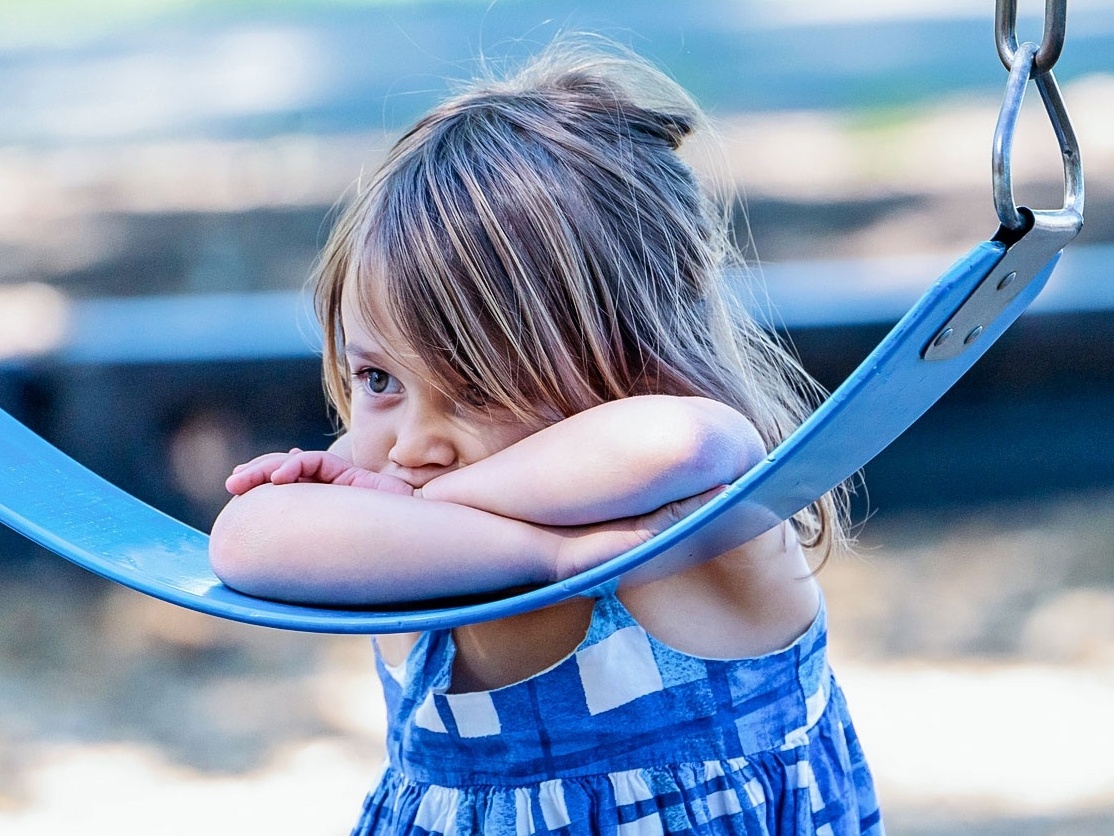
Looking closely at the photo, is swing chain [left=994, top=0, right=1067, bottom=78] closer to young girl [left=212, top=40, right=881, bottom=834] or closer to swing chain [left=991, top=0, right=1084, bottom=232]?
swing chain [left=991, top=0, right=1084, bottom=232]

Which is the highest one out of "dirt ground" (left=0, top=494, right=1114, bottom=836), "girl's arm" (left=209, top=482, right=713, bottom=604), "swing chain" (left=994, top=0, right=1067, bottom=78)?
"dirt ground" (left=0, top=494, right=1114, bottom=836)

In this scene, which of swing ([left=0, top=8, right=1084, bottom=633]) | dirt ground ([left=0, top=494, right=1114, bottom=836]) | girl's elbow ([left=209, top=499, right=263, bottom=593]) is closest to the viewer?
swing ([left=0, top=8, right=1084, bottom=633])

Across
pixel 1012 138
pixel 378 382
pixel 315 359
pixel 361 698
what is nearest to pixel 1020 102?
pixel 1012 138

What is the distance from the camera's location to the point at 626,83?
2.76 ft

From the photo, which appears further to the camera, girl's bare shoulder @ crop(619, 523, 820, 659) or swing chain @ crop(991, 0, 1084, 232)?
girl's bare shoulder @ crop(619, 523, 820, 659)

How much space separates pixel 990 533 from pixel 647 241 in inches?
70.0

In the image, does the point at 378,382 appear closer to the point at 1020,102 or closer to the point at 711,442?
the point at 711,442

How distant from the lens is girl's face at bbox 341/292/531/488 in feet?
2.27

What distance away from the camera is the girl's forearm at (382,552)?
0.60 metres

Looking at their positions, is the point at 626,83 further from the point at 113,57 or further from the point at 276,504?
the point at 113,57

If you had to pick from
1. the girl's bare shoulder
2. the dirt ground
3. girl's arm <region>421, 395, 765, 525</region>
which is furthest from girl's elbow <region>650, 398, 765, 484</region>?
the dirt ground

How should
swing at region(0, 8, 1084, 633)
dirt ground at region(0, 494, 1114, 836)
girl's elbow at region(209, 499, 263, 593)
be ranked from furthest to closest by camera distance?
1. dirt ground at region(0, 494, 1114, 836)
2. girl's elbow at region(209, 499, 263, 593)
3. swing at region(0, 8, 1084, 633)

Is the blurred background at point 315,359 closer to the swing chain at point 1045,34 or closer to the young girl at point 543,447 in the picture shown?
the young girl at point 543,447

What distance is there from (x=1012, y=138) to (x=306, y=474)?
0.38m
